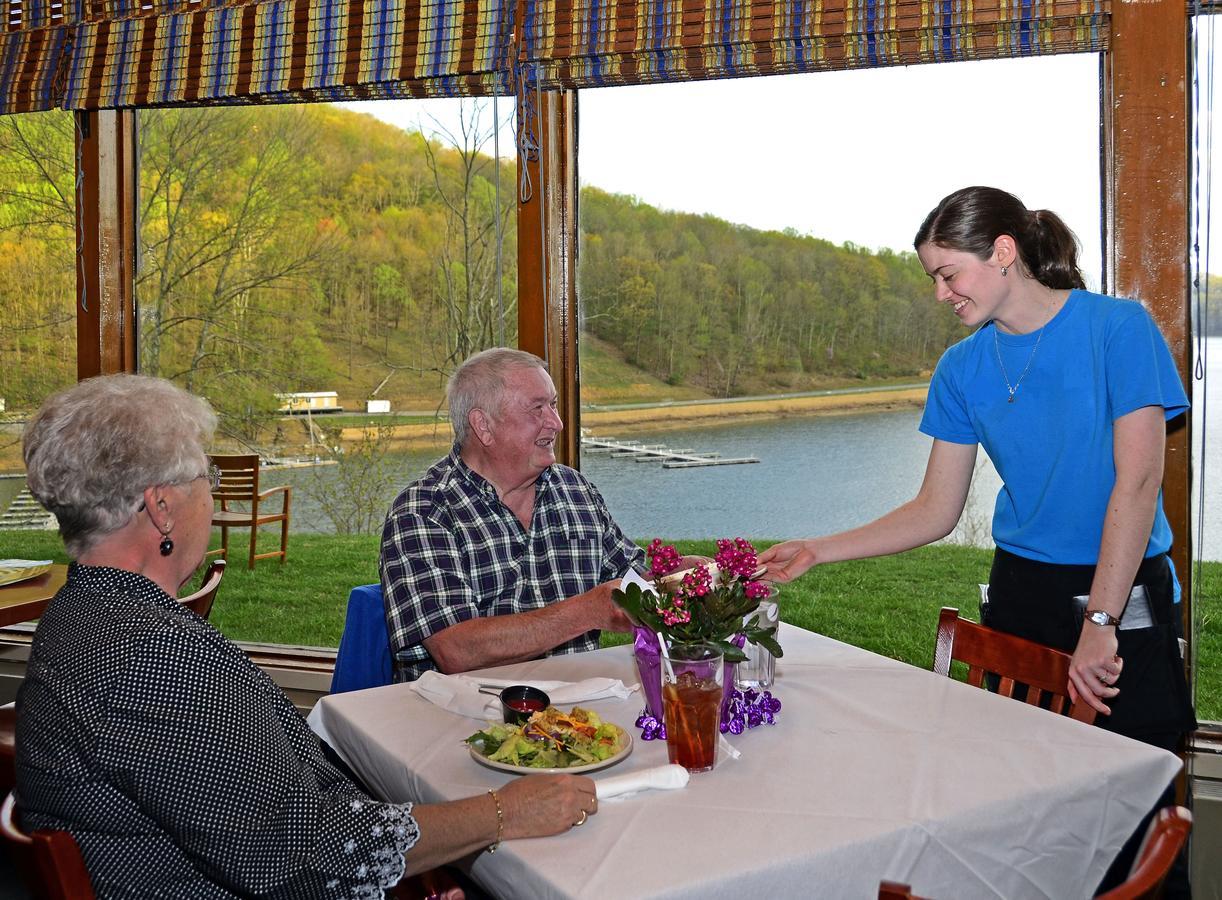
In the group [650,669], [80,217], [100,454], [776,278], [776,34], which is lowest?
[650,669]

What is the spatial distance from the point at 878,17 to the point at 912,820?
207cm

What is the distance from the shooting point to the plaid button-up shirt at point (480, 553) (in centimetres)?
214

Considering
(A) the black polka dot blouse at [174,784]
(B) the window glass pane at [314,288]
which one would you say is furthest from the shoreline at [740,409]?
(A) the black polka dot blouse at [174,784]

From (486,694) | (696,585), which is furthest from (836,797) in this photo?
(486,694)

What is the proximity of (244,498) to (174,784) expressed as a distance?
2983 mm

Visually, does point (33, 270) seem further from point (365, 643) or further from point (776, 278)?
point (776, 278)

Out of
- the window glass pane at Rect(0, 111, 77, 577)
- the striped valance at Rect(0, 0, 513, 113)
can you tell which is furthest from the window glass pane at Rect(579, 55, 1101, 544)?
the window glass pane at Rect(0, 111, 77, 577)

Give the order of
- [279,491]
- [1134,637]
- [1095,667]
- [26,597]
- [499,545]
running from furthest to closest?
[279,491] → [26,597] → [499,545] → [1134,637] → [1095,667]

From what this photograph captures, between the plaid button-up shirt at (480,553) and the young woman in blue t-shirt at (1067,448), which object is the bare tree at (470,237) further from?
the young woman in blue t-shirt at (1067,448)

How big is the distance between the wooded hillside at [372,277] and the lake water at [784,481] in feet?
0.57

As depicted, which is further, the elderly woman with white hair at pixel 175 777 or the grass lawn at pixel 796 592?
the grass lawn at pixel 796 592

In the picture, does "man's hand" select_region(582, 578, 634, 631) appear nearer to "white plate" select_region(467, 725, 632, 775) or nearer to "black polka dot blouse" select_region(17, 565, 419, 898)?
"white plate" select_region(467, 725, 632, 775)

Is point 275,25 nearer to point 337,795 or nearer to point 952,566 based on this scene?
point 337,795

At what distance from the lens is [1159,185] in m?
2.61
